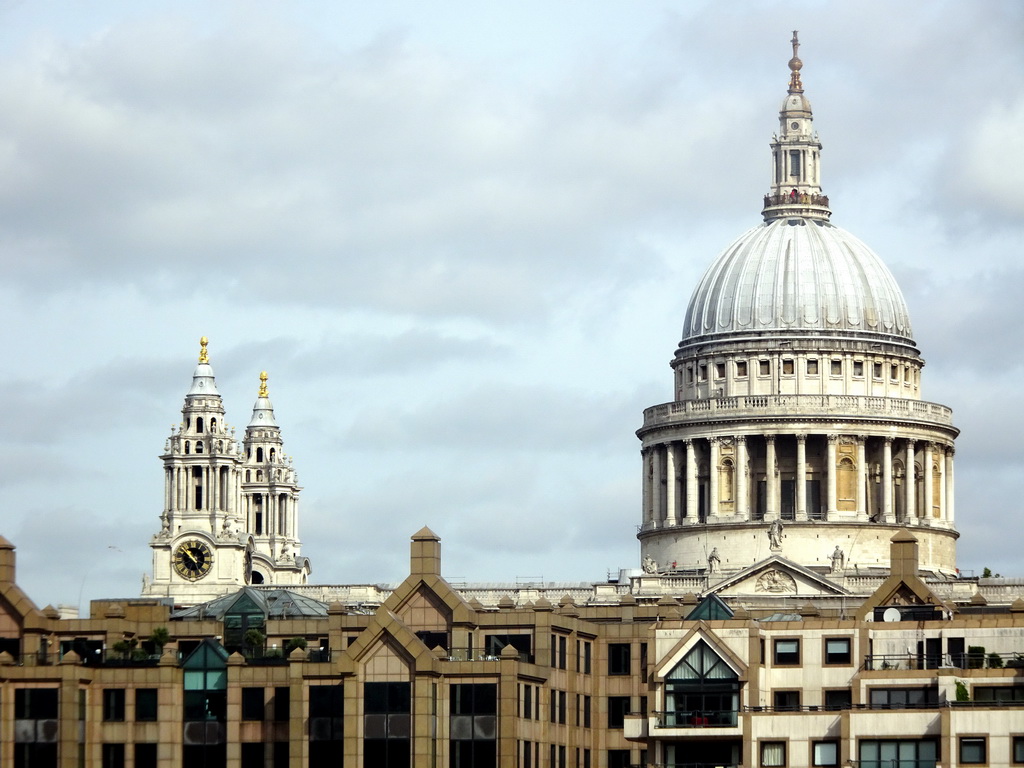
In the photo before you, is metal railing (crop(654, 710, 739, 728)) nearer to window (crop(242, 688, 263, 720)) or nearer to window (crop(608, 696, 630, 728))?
window (crop(608, 696, 630, 728))

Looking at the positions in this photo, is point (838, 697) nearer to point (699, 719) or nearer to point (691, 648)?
point (699, 719)

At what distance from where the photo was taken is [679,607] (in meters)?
185

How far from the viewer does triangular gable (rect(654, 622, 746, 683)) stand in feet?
515

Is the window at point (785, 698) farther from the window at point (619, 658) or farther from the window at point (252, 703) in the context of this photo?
the window at point (252, 703)

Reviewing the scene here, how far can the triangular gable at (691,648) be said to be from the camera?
157 meters

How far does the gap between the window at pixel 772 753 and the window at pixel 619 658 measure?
857 inches

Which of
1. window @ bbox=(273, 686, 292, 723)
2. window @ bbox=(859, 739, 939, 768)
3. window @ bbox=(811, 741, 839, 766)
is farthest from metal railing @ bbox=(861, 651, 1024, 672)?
window @ bbox=(273, 686, 292, 723)

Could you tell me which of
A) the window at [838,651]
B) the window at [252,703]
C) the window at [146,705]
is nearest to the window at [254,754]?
the window at [252,703]

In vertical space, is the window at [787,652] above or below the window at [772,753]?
above

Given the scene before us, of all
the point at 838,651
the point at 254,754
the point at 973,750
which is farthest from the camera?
the point at 838,651

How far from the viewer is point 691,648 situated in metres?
Result: 158

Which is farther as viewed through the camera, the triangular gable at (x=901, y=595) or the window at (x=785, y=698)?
the triangular gable at (x=901, y=595)

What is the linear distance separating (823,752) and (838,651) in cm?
928

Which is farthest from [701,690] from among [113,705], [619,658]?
[113,705]
